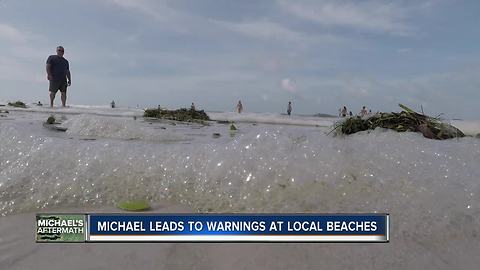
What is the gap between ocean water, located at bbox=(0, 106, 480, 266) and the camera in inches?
69.7

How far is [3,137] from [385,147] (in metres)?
2.80

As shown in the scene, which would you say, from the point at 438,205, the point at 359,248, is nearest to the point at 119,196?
the point at 359,248

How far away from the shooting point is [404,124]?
314 centimetres

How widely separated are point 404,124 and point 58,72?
386 inches

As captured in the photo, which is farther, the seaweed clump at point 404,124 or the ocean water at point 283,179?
the seaweed clump at point 404,124

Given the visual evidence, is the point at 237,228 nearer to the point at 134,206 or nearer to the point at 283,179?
the point at 283,179

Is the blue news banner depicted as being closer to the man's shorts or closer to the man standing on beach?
the man standing on beach

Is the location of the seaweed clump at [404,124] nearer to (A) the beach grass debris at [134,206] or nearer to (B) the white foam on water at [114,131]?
(B) the white foam on water at [114,131]

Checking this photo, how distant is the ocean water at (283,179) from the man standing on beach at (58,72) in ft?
27.6

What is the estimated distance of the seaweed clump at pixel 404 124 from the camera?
3.04 metres

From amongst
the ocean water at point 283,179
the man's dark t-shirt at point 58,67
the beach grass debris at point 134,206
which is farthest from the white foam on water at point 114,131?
the man's dark t-shirt at point 58,67

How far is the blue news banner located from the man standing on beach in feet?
31.8

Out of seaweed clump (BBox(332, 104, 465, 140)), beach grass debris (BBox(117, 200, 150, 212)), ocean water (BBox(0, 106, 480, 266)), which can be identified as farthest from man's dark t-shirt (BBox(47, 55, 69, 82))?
beach grass debris (BBox(117, 200, 150, 212))

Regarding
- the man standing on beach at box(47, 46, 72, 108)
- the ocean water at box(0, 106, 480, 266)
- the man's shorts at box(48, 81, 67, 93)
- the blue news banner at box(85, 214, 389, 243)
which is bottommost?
the blue news banner at box(85, 214, 389, 243)
